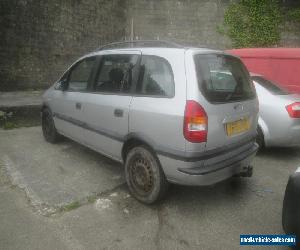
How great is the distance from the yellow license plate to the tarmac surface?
90cm

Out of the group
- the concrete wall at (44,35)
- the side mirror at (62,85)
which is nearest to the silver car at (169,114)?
the side mirror at (62,85)

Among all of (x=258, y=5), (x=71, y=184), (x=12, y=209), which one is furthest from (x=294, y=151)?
(x=258, y=5)

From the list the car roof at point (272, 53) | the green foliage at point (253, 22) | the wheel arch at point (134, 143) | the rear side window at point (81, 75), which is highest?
the green foliage at point (253, 22)

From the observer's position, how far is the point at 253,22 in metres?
13.5

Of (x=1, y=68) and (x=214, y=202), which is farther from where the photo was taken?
(x=1, y=68)

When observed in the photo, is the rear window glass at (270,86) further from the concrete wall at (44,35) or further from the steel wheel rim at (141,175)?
the concrete wall at (44,35)

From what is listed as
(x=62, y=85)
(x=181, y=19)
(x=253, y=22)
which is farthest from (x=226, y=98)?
(x=253, y=22)

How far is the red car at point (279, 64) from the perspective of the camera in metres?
7.04

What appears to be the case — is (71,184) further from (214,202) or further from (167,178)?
(214,202)

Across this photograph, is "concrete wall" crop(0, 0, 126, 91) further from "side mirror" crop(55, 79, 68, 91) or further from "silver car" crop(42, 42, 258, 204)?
"silver car" crop(42, 42, 258, 204)

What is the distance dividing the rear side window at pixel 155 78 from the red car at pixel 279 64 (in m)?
Answer: 4.24

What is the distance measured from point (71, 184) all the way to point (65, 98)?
61.0 inches

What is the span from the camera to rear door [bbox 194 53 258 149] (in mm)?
3312

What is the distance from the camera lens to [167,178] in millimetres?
3486
